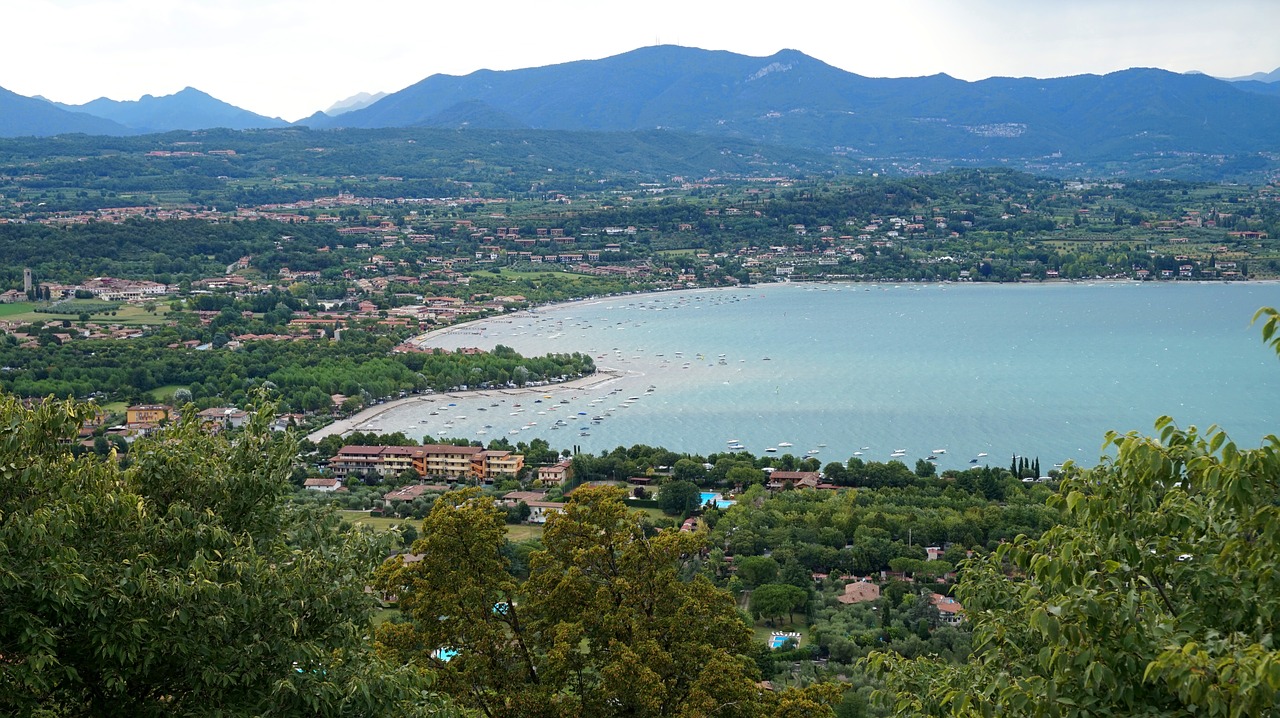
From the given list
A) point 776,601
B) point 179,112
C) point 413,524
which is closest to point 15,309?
point 413,524

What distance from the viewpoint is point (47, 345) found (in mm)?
25344

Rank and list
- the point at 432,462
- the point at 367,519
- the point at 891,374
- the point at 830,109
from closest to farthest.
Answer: the point at 367,519 < the point at 432,462 < the point at 891,374 < the point at 830,109

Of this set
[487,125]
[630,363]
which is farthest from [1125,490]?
[487,125]

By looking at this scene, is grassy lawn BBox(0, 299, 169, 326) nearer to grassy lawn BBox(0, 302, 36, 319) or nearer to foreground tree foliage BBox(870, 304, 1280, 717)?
grassy lawn BBox(0, 302, 36, 319)

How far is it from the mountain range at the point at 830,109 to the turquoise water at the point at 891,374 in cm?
8215

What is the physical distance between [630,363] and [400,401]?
627cm

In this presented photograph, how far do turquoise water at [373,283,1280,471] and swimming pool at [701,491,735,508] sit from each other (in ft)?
11.5

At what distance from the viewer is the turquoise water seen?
2072 centimetres

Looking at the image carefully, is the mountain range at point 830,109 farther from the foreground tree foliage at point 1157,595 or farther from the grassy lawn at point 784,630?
the foreground tree foliage at point 1157,595

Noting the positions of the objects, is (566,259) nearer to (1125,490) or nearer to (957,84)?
(1125,490)

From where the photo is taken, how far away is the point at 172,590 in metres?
2.80

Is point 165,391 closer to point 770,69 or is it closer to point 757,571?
point 757,571

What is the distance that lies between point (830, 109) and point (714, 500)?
131131 millimetres

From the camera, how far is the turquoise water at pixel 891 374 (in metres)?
20.7
